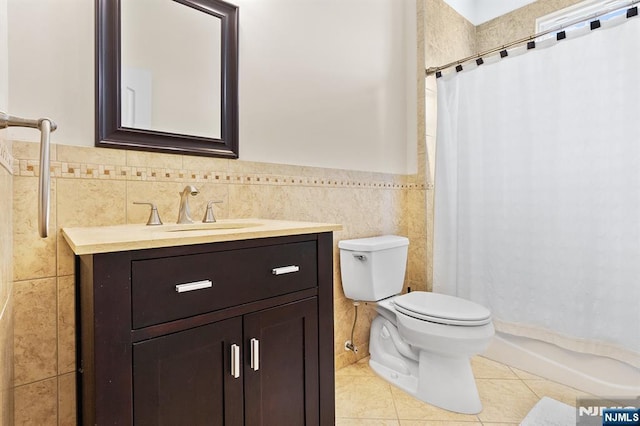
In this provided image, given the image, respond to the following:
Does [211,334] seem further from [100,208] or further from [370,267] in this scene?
[370,267]

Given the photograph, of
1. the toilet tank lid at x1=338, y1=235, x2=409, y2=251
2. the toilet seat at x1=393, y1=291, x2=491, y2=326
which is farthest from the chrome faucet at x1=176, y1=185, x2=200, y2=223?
the toilet seat at x1=393, y1=291, x2=491, y2=326

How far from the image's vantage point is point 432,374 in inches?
65.3

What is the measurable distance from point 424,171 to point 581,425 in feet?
4.98

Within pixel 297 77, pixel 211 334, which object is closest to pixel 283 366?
pixel 211 334

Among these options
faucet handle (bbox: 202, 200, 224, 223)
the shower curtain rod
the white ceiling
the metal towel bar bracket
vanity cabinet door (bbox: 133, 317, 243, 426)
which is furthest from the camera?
the white ceiling

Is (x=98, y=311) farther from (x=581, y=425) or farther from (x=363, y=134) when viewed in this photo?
(x=581, y=425)

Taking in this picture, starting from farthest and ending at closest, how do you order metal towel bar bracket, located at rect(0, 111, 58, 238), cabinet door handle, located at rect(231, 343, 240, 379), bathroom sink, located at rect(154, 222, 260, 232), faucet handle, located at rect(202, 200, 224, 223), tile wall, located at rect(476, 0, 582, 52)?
1. tile wall, located at rect(476, 0, 582, 52)
2. faucet handle, located at rect(202, 200, 224, 223)
3. bathroom sink, located at rect(154, 222, 260, 232)
4. cabinet door handle, located at rect(231, 343, 240, 379)
5. metal towel bar bracket, located at rect(0, 111, 58, 238)

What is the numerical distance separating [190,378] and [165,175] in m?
0.77

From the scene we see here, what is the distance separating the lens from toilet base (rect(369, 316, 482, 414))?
1.59m

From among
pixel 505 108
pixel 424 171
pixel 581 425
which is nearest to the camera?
pixel 581 425

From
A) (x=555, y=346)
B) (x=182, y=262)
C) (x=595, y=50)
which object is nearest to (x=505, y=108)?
(x=595, y=50)

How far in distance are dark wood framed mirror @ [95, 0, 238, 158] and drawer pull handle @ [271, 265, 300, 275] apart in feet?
2.09

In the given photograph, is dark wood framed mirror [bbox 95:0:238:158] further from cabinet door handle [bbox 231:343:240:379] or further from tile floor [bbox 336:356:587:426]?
tile floor [bbox 336:356:587:426]

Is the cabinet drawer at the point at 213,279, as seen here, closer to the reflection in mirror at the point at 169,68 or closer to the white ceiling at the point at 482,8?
the reflection in mirror at the point at 169,68
